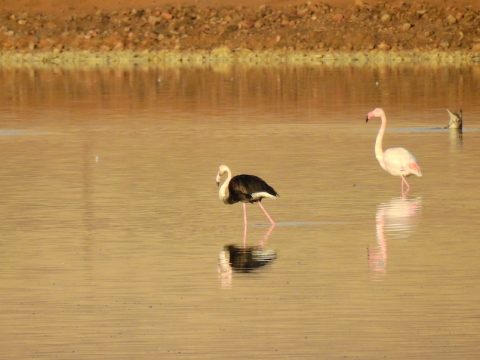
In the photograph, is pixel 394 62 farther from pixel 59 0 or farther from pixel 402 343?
pixel 402 343

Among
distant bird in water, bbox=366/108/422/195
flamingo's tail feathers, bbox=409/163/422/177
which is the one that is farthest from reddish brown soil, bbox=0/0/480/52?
flamingo's tail feathers, bbox=409/163/422/177

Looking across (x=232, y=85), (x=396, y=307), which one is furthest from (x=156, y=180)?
(x=232, y=85)

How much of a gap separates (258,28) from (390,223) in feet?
161

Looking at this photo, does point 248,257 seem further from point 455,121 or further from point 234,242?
point 455,121

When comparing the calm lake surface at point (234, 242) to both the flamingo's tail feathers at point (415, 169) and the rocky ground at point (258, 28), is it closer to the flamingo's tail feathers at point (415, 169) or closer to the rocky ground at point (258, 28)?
the flamingo's tail feathers at point (415, 169)

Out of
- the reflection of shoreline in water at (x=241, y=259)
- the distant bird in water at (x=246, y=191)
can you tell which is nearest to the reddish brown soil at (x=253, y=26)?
the distant bird in water at (x=246, y=191)

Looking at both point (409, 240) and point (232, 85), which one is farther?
point (232, 85)

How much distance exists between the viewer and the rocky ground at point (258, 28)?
60844 mm

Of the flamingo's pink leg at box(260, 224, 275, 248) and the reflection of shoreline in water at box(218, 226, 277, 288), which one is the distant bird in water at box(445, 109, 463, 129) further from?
the reflection of shoreline in water at box(218, 226, 277, 288)

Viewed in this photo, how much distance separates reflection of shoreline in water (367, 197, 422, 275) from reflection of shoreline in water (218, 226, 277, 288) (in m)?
0.90

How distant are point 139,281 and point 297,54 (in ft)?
158

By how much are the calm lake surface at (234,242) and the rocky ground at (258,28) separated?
1155 inches

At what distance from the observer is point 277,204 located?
1745 centimetres

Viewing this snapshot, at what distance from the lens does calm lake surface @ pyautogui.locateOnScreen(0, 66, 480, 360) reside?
1037 centimetres
